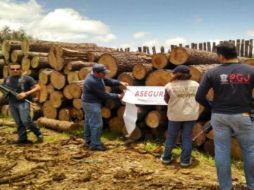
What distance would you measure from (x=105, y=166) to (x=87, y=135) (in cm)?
171

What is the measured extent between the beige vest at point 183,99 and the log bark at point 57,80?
4742 millimetres

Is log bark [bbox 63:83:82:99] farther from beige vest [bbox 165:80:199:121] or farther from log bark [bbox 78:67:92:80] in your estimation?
beige vest [bbox 165:80:199:121]

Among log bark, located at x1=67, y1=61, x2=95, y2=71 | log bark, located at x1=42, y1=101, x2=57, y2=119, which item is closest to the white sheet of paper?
log bark, located at x1=67, y1=61, x2=95, y2=71

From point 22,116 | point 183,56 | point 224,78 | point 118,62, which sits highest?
point 183,56

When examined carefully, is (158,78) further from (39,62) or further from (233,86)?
(39,62)

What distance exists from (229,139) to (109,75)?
5112 mm

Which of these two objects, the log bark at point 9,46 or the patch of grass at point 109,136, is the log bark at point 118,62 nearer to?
the patch of grass at point 109,136

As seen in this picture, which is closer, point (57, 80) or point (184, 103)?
point (184, 103)

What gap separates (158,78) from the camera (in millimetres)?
8609

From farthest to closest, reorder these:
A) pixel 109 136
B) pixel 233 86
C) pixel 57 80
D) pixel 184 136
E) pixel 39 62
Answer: pixel 39 62, pixel 57 80, pixel 109 136, pixel 184 136, pixel 233 86

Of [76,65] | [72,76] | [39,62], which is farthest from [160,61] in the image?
[39,62]

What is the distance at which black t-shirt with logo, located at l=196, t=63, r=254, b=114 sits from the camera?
16.4 ft

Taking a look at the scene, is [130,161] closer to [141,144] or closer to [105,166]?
[105,166]

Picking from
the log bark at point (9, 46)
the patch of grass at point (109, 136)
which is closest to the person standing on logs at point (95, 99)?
the patch of grass at point (109, 136)
